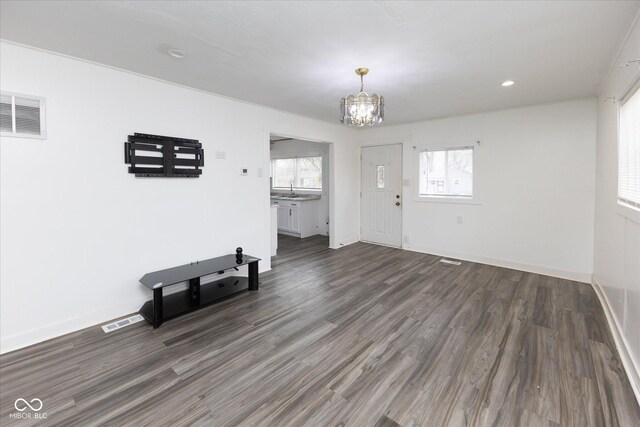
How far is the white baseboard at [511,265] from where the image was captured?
4012mm

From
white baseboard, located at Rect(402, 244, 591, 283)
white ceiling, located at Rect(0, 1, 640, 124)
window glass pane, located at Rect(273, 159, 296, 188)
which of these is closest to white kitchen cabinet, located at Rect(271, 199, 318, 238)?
window glass pane, located at Rect(273, 159, 296, 188)

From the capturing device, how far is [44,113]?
2490mm

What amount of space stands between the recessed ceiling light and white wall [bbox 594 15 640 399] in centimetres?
342

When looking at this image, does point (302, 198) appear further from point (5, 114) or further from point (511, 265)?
point (5, 114)

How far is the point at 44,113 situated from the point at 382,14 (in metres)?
2.88

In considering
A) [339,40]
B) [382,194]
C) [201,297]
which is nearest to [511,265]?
[382,194]

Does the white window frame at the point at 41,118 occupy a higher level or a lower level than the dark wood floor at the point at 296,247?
higher

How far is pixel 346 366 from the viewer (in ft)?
7.25

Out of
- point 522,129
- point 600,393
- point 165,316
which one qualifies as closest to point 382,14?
point 600,393

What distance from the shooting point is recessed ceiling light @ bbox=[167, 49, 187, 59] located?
2477 mm

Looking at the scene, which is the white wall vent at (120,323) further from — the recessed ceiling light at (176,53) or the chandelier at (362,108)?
the chandelier at (362,108)

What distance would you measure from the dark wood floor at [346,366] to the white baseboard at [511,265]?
0.61 meters

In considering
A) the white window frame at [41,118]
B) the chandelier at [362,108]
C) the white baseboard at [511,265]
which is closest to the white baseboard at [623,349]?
the white baseboard at [511,265]

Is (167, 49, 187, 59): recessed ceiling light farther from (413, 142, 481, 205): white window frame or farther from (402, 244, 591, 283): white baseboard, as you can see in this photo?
(402, 244, 591, 283): white baseboard
